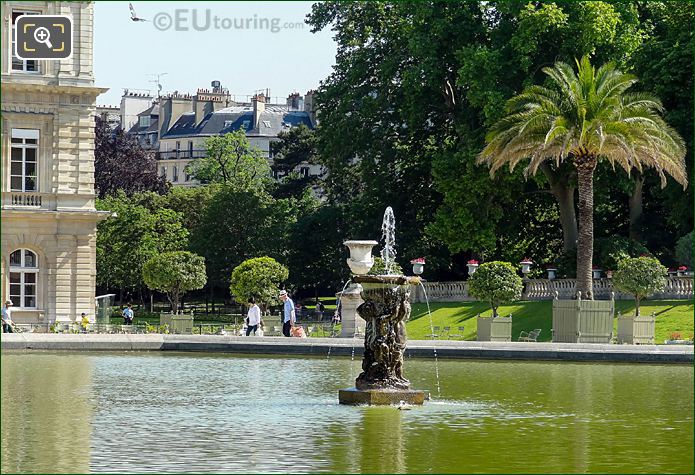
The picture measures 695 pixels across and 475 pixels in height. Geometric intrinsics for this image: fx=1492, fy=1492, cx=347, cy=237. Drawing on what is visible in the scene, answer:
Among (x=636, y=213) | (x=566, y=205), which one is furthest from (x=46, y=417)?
(x=636, y=213)

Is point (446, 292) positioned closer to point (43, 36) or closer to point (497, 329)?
point (497, 329)

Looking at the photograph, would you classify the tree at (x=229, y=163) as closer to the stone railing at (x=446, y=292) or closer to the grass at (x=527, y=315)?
the stone railing at (x=446, y=292)

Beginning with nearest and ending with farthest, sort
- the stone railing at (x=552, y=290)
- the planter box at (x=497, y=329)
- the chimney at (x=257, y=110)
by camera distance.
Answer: the planter box at (x=497, y=329) < the stone railing at (x=552, y=290) < the chimney at (x=257, y=110)

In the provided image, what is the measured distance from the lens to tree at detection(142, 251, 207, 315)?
58281 mm

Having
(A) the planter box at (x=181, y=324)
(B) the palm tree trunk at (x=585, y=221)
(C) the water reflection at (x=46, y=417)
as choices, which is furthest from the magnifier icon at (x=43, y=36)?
(C) the water reflection at (x=46, y=417)

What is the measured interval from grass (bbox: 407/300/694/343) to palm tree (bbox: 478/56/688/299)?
2.76m

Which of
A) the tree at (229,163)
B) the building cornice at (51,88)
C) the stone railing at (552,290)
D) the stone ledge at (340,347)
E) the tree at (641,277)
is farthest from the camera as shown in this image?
the tree at (229,163)

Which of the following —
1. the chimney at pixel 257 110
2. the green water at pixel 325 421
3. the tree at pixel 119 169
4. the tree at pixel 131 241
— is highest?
the chimney at pixel 257 110

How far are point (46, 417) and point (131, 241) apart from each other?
61173 mm

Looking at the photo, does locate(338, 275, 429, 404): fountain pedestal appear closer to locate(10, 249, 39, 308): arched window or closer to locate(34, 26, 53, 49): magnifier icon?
locate(34, 26, 53, 49): magnifier icon

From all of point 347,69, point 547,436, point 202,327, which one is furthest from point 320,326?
point 547,436

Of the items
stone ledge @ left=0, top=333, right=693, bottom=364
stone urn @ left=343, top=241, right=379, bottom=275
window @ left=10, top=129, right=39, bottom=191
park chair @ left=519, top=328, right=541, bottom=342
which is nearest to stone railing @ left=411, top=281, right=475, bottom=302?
park chair @ left=519, top=328, right=541, bottom=342

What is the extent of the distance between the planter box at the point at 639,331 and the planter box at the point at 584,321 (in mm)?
609

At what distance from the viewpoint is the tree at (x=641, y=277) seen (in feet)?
143
